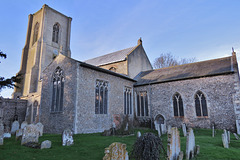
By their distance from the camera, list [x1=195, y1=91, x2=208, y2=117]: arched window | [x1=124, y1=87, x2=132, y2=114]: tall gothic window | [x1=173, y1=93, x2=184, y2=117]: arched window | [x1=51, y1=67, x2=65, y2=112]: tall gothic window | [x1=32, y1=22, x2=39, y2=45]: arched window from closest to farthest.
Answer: [x1=51, y1=67, x2=65, y2=112]: tall gothic window < [x1=195, y1=91, x2=208, y2=117]: arched window < [x1=173, y1=93, x2=184, y2=117]: arched window < [x1=124, y1=87, x2=132, y2=114]: tall gothic window < [x1=32, y1=22, x2=39, y2=45]: arched window

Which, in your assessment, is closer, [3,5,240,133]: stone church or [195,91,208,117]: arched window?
[3,5,240,133]: stone church

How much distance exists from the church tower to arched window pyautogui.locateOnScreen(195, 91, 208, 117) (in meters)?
20.4

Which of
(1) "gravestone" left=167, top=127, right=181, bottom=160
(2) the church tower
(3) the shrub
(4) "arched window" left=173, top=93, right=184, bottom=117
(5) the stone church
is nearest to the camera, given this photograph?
(3) the shrub

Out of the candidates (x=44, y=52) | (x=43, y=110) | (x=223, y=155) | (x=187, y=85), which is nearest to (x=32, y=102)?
(x=43, y=110)

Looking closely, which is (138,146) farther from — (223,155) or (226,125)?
(226,125)

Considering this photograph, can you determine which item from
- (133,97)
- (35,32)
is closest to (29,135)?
(133,97)

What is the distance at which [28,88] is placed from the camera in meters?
24.2

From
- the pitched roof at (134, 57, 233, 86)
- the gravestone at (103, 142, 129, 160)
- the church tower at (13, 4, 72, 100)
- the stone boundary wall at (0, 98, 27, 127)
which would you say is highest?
the church tower at (13, 4, 72, 100)

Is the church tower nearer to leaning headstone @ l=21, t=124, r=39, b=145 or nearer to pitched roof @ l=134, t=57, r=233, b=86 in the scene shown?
pitched roof @ l=134, t=57, r=233, b=86

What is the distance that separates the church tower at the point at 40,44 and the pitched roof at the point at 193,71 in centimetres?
1575

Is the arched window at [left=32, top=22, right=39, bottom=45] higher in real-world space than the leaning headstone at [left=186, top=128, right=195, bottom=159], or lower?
higher

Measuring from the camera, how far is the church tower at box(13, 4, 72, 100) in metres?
24.9

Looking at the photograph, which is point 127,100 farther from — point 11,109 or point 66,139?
point 11,109

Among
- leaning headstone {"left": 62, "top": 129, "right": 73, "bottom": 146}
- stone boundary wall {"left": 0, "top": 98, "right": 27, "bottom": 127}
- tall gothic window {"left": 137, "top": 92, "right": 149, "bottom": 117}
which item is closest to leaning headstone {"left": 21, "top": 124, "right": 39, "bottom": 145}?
leaning headstone {"left": 62, "top": 129, "right": 73, "bottom": 146}
